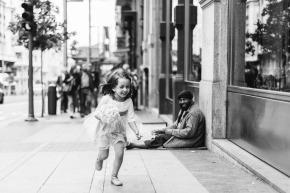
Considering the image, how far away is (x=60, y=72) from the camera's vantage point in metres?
21.6

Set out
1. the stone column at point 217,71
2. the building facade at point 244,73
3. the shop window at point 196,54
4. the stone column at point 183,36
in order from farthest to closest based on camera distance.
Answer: the stone column at point 183,36, the shop window at point 196,54, the stone column at point 217,71, the building facade at point 244,73

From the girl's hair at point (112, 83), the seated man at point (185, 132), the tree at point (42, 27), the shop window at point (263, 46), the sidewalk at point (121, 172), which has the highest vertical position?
the tree at point (42, 27)

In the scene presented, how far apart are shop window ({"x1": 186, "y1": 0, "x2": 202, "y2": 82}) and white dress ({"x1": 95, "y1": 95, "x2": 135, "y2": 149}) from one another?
449 centimetres

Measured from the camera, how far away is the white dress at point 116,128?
581cm

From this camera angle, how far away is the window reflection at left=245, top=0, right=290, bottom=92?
6168 millimetres

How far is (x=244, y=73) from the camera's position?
7648 millimetres

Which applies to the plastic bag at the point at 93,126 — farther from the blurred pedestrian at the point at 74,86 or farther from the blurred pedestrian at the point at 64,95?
the blurred pedestrian at the point at 64,95

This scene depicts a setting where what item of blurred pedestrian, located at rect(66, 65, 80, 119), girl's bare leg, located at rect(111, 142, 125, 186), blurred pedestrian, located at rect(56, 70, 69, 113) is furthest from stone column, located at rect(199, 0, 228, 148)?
blurred pedestrian, located at rect(56, 70, 69, 113)

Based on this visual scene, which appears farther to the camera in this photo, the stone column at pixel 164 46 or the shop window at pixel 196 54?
the stone column at pixel 164 46

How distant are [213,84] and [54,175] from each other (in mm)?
3163

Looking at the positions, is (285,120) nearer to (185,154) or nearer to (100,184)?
(100,184)

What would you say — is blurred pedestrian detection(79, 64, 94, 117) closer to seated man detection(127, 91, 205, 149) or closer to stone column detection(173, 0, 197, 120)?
stone column detection(173, 0, 197, 120)

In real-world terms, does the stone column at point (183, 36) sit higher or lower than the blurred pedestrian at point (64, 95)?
higher

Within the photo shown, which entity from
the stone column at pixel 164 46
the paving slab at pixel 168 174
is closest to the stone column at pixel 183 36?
the stone column at pixel 164 46
